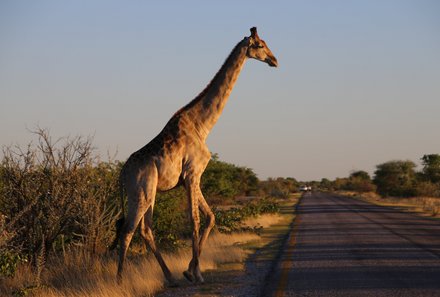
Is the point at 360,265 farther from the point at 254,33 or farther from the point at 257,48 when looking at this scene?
the point at 254,33

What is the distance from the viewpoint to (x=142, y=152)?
1062cm

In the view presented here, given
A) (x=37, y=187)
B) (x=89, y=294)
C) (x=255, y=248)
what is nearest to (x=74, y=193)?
(x=37, y=187)

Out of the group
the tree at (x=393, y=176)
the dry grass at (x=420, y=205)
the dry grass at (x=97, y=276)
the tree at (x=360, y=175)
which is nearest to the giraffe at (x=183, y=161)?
the dry grass at (x=97, y=276)

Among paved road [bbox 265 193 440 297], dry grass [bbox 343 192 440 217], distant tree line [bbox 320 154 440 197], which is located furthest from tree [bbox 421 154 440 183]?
paved road [bbox 265 193 440 297]

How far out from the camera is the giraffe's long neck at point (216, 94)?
11.3 m

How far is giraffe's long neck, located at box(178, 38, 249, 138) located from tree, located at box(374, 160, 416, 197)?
82.2 metres

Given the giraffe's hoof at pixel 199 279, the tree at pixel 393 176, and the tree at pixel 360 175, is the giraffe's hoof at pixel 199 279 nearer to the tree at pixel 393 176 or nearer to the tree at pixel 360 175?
the tree at pixel 393 176

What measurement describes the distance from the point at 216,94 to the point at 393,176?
313 feet

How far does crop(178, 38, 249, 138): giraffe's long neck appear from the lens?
445 inches

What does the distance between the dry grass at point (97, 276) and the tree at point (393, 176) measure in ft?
265

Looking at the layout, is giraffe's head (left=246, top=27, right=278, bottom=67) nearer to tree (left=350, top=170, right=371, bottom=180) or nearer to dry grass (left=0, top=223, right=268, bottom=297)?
dry grass (left=0, top=223, right=268, bottom=297)

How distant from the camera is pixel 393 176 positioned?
102 m

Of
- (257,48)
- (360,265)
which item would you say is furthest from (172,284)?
(360,265)

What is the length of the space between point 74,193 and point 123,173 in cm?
272
